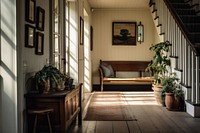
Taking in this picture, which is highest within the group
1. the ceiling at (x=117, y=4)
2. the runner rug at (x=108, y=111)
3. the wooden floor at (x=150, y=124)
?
the ceiling at (x=117, y=4)

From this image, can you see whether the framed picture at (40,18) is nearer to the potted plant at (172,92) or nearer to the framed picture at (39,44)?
the framed picture at (39,44)

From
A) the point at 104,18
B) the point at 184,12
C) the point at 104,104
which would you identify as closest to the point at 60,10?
the point at 104,104

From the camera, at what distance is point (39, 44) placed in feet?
13.3

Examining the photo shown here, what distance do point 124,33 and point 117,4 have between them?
3.81ft

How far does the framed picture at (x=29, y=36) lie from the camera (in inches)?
140

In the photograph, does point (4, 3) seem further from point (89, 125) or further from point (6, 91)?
point (89, 125)

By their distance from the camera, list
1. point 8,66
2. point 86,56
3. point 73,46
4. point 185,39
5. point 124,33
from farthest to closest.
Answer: point 124,33 < point 86,56 < point 73,46 < point 185,39 < point 8,66

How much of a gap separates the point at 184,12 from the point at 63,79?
13.7 feet

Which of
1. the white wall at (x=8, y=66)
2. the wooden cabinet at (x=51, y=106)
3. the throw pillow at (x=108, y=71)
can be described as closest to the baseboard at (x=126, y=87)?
the throw pillow at (x=108, y=71)

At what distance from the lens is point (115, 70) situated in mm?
10664

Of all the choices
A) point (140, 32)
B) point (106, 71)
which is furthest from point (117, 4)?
point (106, 71)

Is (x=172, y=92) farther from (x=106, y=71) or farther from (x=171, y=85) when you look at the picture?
(x=106, y=71)

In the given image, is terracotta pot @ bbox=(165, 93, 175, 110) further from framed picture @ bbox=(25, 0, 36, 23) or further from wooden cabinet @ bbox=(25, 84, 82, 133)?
framed picture @ bbox=(25, 0, 36, 23)

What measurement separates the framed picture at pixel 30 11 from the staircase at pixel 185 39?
2.79 meters
